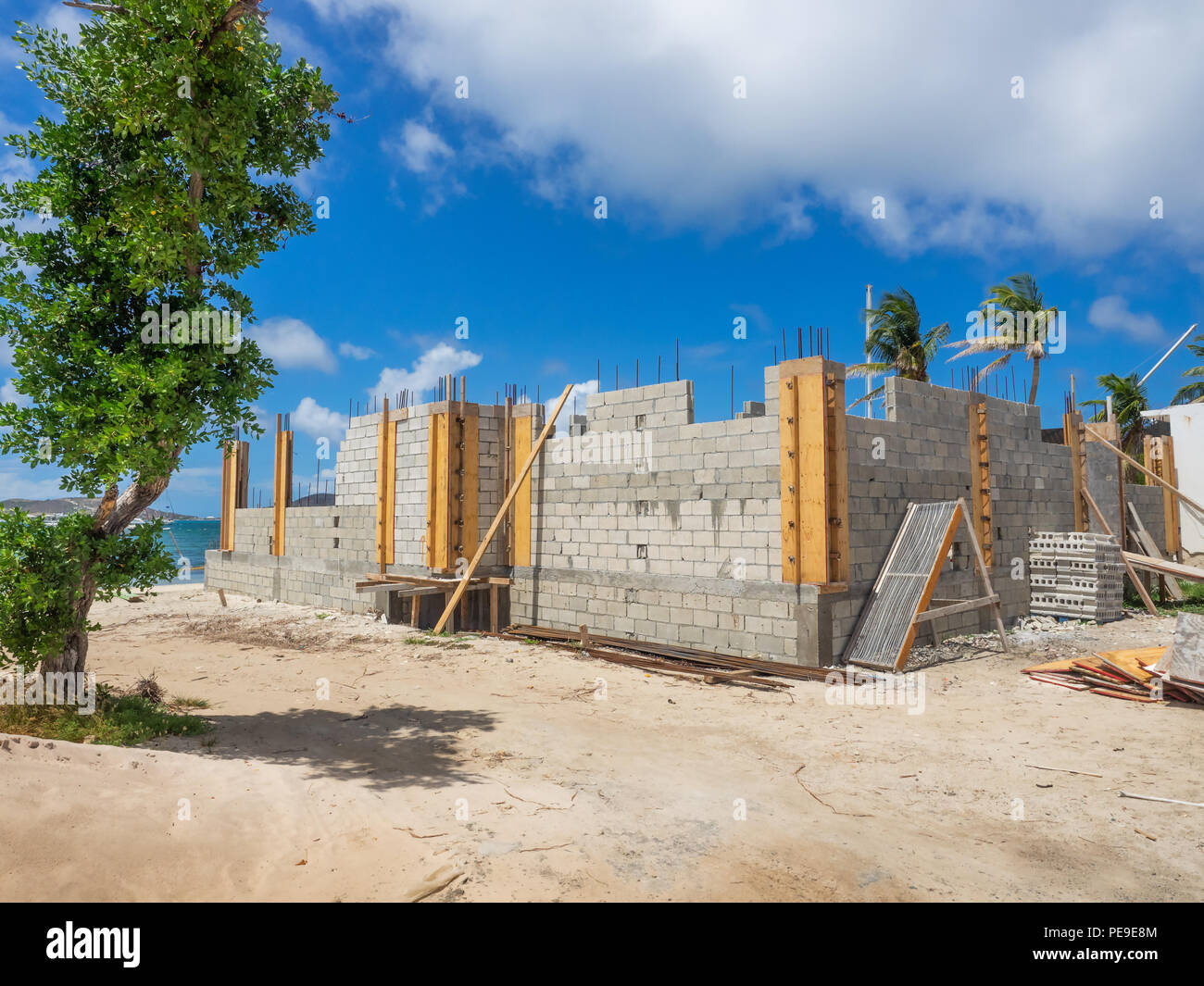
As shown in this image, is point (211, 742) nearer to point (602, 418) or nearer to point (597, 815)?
point (597, 815)

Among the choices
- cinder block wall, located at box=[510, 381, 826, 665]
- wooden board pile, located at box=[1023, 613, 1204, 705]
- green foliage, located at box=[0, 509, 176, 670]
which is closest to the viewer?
green foliage, located at box=[0, 509, 176, 670]

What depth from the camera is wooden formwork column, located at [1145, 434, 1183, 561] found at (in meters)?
22.6

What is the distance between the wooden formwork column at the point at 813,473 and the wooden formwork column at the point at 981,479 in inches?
184

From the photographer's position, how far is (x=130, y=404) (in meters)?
6.44

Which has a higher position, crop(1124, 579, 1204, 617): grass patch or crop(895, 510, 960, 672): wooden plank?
crop(895, 510, 960, 672): wooden plank

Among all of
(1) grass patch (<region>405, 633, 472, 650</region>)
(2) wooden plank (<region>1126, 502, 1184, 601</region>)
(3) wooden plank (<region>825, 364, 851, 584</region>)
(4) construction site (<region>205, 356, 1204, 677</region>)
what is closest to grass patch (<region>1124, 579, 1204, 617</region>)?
(2) wooden plank (<region>1126, 502, 1184, 601</region>)

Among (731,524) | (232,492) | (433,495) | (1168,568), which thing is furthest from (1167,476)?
(232,492)

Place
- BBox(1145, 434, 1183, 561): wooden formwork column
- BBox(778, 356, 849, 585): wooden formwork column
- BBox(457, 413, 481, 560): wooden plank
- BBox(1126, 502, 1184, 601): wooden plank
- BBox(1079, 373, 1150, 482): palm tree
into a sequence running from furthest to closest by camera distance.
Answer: BBox(1079, 373, 1150, 482): palm tree → BBox(1145, 434, 1183, 561): wooden formwork column → BBox(1126, 502, 1184, 601): wooden plank → BBox(457, 413, 481, 560): wooden plank → BBox(778, 356, 849, 585): wooden formwork column

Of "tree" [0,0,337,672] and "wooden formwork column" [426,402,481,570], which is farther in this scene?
"wooden formwork column" [426,402,481,570]

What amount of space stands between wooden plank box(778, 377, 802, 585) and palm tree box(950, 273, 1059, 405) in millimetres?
17561

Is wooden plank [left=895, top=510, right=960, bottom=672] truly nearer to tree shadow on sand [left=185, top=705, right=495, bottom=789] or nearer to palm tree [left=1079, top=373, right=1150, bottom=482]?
tree shadow on sand [left=185, top=705, right=495, bottom=789]

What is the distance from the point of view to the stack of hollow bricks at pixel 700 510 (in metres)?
11.5
